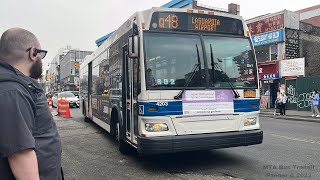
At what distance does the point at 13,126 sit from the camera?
183 centimetres

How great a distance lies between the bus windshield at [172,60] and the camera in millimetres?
Result: 6141

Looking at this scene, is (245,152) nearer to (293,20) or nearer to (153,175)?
(153,175)

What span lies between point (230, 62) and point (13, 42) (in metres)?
5.13

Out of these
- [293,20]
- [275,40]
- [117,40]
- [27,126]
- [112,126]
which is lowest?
[112,126]

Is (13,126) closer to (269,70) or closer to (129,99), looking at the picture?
(129,99)

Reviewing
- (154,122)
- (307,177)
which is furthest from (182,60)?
(307,177)

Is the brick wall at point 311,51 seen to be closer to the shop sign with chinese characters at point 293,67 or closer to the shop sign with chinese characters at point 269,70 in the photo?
the shop sign with chinese characters at point 269,70

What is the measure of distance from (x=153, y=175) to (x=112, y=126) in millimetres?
2873

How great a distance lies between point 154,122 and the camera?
6.00 metres

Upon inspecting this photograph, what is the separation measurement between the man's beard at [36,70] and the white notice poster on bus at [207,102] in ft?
13.6

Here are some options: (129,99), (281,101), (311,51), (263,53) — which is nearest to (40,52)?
(129,99)

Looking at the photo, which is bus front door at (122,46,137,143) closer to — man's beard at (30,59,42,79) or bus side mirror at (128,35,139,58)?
bus side mirror at (128,35,139,58)

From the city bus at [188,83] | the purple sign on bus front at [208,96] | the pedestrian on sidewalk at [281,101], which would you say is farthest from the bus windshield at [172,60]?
the pedestrian on sidewalk at [281,101]

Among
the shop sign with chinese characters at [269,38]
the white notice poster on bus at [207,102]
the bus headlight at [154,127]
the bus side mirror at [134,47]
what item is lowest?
the bus headlight at [154,127]
